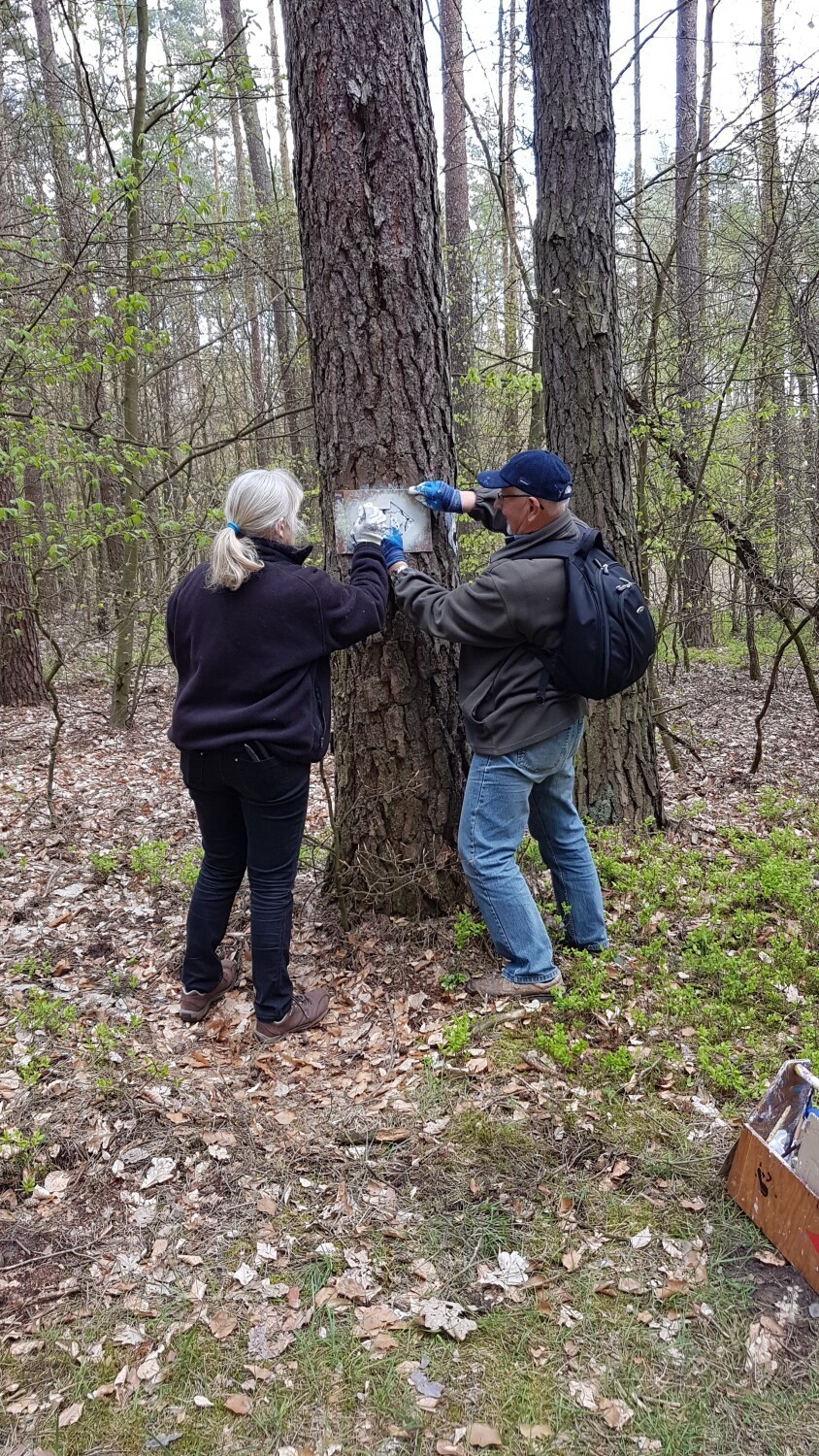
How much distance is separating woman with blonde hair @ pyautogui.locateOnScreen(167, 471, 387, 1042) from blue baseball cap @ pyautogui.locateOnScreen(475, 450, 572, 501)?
0.62 metres

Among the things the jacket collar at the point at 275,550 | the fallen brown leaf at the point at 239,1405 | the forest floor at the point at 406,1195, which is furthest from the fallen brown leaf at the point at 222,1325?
the jacket collar at the point at 275,550

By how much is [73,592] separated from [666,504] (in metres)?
7.01

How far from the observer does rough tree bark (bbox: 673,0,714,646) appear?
748cm

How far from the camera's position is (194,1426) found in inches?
84.9

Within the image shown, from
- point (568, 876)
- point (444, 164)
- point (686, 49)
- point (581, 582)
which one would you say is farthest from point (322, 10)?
point (686, 49)

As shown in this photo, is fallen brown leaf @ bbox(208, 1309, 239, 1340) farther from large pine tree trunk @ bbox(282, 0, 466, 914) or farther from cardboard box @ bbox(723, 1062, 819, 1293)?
large pine tree trunk @ bbox(282, 0, 466, 914)

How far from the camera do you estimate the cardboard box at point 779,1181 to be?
7.96ft

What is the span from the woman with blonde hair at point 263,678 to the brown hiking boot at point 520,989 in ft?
2.78

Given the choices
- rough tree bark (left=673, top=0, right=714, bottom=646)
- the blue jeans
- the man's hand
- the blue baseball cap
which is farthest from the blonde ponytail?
rough tree bark (left=673, top=0, right=714, bottom=646)

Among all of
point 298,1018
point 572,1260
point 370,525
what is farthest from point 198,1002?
point 370,525

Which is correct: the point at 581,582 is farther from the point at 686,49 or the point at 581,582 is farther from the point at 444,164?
the point at 686,49

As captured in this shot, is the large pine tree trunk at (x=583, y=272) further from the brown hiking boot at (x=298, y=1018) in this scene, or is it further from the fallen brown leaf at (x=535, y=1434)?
the fallen brown leaf at (x=535, y=1434)

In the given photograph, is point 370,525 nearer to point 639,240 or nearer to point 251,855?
point 251,855

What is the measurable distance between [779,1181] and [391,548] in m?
2.63
